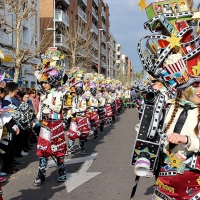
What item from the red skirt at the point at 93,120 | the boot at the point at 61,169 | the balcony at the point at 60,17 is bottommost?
the boot at the point at 61,169

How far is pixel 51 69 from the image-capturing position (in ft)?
20.9

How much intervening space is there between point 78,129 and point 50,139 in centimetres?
295

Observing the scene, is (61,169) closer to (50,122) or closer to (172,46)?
(50,122)

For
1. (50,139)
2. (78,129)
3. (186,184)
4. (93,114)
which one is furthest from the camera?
(93,114)

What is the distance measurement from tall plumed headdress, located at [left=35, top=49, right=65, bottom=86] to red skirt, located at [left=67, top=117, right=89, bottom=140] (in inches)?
108

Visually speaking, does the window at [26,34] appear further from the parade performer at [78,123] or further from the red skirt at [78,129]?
the red skirt at [78,129]

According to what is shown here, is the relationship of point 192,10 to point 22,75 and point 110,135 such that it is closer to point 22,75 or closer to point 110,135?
point 110,135

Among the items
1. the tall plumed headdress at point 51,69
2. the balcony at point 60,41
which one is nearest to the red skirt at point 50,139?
the tall plumed headdress at point 51,69

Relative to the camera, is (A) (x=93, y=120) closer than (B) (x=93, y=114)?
Yes

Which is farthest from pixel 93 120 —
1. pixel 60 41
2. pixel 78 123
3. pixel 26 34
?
pixel 60 41

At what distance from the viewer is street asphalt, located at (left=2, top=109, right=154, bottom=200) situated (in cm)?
573

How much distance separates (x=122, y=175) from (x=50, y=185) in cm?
139

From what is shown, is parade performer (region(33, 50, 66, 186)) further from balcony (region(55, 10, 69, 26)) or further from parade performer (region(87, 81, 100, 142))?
balcony (region(55, 10, 69, 26))

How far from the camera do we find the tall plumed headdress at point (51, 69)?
6332 millimetres
